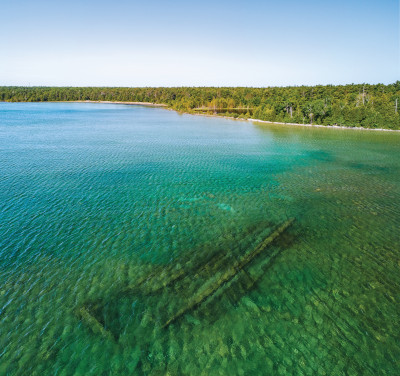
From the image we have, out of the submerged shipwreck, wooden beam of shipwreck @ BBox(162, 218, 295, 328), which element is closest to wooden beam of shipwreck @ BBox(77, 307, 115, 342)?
the submerged shipwreck

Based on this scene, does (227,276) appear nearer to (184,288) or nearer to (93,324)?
(184,288)

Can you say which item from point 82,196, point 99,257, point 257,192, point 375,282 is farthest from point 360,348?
point 82,196

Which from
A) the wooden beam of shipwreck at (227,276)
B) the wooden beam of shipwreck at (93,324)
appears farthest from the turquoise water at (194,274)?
the wooden beam of shipwreck at (227,276)

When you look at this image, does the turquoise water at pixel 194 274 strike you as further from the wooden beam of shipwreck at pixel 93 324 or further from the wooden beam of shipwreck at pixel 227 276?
the wooden beam of shipwreck at pixel 227 276

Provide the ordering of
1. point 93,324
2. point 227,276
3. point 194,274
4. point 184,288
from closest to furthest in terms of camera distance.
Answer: point 93,324 → point 184,288 → point 227,276 → point 194,274

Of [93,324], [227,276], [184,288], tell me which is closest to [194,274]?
[184,288]

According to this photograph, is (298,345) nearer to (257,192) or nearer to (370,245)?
(370,245)
